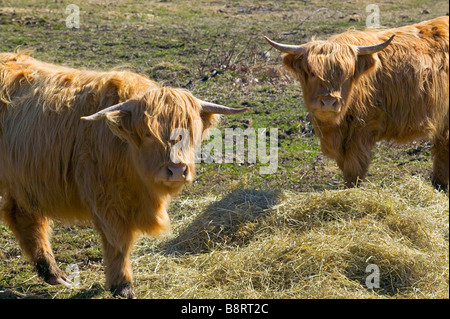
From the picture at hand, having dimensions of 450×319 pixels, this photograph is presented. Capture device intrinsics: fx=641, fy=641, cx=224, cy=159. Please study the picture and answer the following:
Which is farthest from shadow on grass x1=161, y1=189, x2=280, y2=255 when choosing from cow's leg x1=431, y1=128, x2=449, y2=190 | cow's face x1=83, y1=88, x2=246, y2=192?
cow's leg x1=431, y1=128, x2=449, y2=190

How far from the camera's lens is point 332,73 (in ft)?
15.6

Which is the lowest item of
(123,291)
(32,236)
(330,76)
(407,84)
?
(123,291)

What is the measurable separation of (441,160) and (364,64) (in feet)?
3.97

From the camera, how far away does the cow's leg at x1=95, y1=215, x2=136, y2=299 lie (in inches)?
143

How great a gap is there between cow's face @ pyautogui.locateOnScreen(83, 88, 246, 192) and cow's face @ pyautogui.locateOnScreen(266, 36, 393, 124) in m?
1.54

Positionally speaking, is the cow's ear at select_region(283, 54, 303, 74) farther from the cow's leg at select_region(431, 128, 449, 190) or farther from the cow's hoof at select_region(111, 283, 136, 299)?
the cow's hoof at select_region(111, 283, 136, 299)

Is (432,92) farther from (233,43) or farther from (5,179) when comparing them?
(233,43)

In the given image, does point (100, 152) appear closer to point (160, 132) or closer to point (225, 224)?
point (160, 132)

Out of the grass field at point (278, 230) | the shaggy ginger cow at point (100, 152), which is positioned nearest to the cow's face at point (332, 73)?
the grass field at point (278, 230)

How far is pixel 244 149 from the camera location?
6293mm

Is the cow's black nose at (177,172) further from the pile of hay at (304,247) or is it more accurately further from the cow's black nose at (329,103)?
the cow's black nose at (329,103)

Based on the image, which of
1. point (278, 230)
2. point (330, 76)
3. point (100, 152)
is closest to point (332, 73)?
point (330, 76)

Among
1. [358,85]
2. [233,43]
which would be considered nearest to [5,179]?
[358,85]
